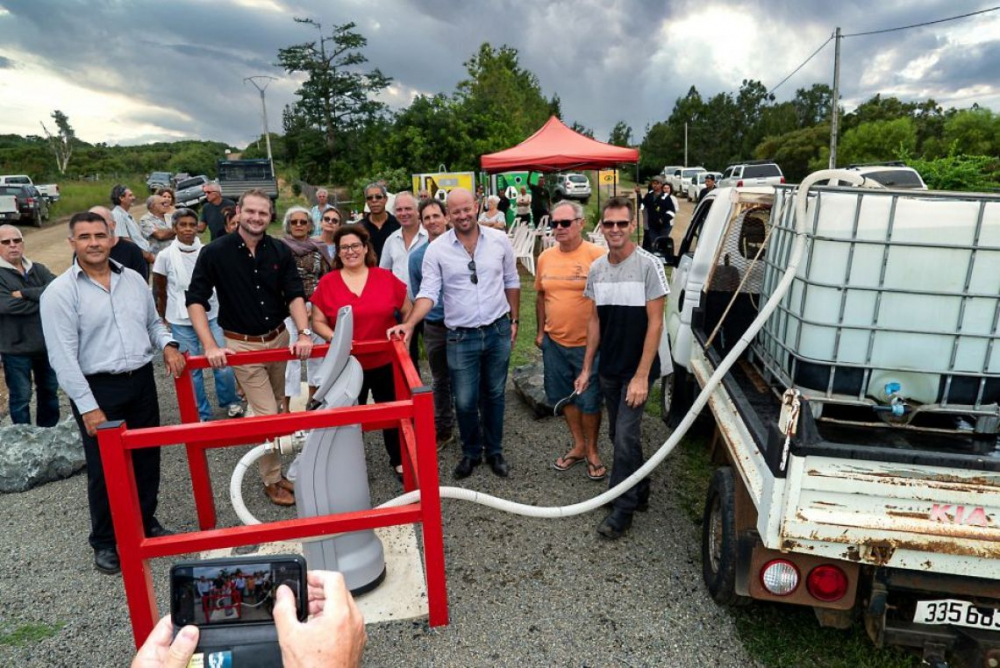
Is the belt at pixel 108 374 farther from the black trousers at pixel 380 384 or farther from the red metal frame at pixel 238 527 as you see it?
the black trousers at pixel 380 384

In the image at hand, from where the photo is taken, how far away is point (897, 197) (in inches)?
92.4

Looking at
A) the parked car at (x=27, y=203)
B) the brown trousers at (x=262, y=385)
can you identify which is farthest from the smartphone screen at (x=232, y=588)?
the parked car at (x=27, y=203)

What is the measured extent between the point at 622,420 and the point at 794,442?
136 centimetres

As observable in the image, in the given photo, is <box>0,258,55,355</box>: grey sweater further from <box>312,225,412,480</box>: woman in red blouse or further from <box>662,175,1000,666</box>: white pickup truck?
<box>662,175,1000,666</box>: white pickup truck

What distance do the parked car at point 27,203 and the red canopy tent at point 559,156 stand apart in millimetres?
16507

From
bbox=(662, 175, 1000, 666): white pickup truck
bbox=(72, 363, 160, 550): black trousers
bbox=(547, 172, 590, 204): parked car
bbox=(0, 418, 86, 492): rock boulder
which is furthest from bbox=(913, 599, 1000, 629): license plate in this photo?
bbox=(547, 172, 590, 204): parked car

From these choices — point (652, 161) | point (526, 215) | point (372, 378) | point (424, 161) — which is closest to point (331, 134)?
point (424, 161)

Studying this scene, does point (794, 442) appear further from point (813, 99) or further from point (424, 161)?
point (813, 99)

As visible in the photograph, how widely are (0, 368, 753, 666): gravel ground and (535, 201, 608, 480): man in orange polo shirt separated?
40cm

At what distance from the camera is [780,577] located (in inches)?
94.9

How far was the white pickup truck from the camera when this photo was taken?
7.00 feet

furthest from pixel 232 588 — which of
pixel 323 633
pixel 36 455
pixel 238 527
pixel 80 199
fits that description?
pixel 80 199

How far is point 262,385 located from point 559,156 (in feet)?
31.3

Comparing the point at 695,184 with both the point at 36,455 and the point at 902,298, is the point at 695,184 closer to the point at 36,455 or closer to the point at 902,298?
the point at 902,298
